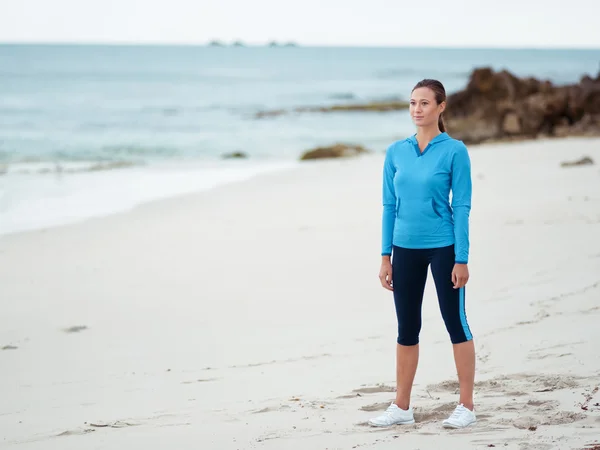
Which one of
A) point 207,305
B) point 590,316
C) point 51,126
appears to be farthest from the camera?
point 51,126

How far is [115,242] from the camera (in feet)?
30.9

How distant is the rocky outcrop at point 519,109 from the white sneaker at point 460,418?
17192mm

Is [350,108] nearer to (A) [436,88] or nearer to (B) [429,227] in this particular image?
(A) [436,88]

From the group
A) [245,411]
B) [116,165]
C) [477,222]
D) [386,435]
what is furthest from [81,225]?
[116,165]

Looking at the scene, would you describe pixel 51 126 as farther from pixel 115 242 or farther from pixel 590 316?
pixel 590 316

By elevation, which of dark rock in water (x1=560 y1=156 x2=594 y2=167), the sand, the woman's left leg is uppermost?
dark rock in water (x1=560 y1=156 x2=594 y2=167)

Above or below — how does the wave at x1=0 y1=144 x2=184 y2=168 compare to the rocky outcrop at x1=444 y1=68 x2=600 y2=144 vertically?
below

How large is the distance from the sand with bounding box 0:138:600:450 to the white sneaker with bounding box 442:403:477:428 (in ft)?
0.19

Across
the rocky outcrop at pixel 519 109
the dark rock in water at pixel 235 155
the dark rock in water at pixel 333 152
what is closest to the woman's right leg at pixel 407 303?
the dark rock in water at pixel 333 152

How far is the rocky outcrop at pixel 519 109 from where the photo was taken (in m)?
20.1

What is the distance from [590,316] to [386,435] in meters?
2.35

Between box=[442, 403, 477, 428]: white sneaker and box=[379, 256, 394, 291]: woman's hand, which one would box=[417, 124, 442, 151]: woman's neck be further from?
box=[442, 403, 477, 428]: white sneaker

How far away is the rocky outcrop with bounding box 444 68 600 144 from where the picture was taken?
2008 centimetres

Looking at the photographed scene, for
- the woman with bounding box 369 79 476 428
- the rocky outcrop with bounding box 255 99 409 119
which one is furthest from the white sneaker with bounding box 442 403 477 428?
the rocky outcrop with bounding box 255 99 409 119
